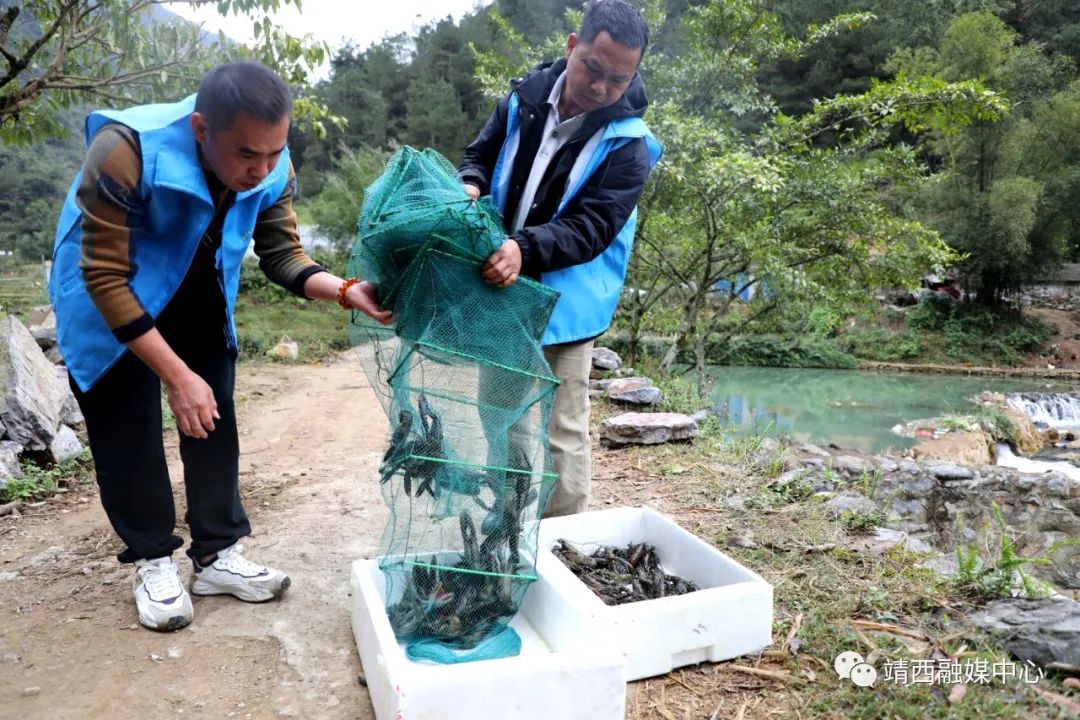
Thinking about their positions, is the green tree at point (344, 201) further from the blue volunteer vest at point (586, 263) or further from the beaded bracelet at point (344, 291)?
the beaded bracelet at point (344, 291)

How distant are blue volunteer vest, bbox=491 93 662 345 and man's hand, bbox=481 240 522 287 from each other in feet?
1.12

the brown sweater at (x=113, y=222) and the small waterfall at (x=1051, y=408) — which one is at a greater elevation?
the brown sweater at (x=113, y=222)

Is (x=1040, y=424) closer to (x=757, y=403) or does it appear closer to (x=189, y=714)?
(x=757, y=403)

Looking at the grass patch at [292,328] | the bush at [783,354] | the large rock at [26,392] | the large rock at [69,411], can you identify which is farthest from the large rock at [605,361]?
the bush at [783,354]

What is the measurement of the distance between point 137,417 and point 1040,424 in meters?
12.7

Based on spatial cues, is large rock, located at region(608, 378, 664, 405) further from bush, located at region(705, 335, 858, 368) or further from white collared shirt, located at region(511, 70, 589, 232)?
bush, located at region(705, 335, 858, 368)

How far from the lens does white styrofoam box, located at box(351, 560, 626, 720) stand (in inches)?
59.2

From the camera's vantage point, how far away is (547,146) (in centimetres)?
224

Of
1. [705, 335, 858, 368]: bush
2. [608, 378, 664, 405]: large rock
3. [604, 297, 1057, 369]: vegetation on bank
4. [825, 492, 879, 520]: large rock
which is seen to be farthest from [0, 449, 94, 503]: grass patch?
[705, 335, 858, 368]: bush

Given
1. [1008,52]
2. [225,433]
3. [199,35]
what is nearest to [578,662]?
[225,433]

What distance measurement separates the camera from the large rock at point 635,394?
17.8ft

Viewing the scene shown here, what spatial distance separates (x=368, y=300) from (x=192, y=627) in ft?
3.52

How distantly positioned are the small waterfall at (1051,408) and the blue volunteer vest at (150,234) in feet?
41.6

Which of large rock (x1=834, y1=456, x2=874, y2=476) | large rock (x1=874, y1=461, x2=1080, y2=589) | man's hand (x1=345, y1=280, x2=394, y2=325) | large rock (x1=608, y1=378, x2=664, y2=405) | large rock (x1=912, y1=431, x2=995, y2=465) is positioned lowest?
large rock (x1=912, y1=431, x2=995, y2=465)
